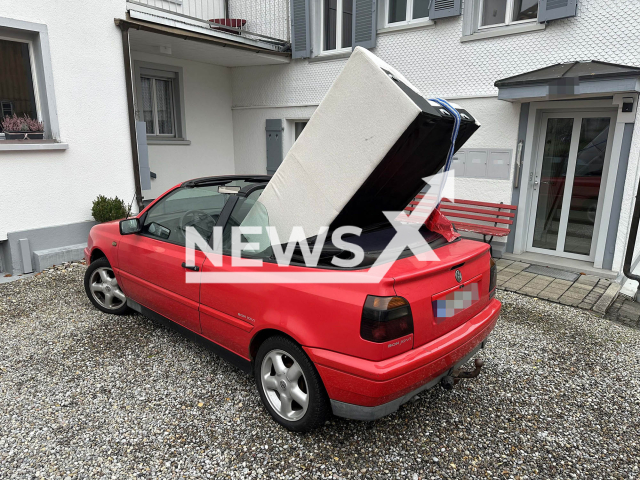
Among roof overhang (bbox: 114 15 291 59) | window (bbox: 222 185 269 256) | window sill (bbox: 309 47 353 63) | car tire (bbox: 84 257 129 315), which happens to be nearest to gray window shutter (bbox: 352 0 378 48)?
window sill (bbox: 309 47 353 63)

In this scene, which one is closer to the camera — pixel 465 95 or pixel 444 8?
pixel 444 8

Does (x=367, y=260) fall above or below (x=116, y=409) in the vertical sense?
above

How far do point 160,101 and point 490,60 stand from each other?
6651mm

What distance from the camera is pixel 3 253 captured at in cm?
632

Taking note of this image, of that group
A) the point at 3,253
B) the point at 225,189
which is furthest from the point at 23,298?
the point at 225,189

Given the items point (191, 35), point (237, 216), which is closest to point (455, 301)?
point (237, 216)

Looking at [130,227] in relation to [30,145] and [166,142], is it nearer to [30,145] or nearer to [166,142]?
[30,145]

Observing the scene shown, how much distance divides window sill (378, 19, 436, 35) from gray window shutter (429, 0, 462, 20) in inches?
6.6

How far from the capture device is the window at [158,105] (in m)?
9.20

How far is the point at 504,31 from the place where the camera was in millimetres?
6742

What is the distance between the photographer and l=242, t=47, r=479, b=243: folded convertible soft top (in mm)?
2404

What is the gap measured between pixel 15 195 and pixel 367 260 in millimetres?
5861

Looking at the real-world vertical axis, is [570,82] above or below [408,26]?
below

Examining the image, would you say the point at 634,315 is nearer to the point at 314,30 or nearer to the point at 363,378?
the point at 363,378
